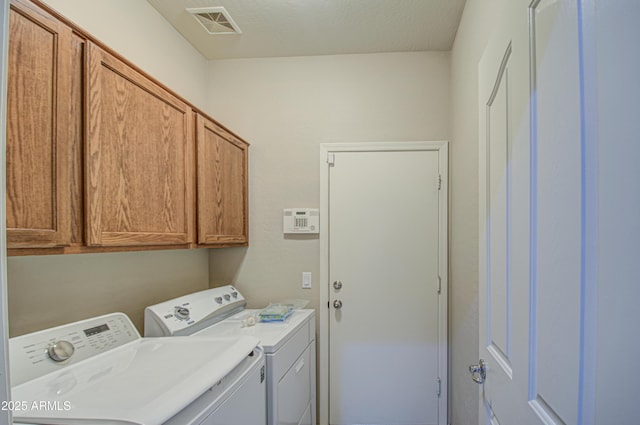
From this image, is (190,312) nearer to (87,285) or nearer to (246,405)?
(87,285)

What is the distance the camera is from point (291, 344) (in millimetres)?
1905

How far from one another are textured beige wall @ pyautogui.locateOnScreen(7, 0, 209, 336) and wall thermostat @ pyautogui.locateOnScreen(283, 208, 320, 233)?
2.23ft

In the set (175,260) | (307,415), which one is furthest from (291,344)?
(175,260)

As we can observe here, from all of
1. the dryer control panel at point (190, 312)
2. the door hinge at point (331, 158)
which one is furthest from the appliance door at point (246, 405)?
the door hinge at point (331, 158)

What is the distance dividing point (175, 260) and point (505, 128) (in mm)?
2016

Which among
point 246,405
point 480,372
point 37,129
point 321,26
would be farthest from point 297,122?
point 480,372

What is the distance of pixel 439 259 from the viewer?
2.42 meters

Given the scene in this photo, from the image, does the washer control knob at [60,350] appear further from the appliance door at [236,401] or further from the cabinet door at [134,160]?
the appliance door at [236,401]

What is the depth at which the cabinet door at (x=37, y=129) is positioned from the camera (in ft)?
2.93

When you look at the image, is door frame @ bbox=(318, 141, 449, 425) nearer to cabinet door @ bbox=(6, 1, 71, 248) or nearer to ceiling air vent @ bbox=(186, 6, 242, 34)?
ceiling air vent @ bbox=(186, 6, 242, 34)

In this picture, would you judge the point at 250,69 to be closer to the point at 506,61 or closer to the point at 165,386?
the point at 506,61

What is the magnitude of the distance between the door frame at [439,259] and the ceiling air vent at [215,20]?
977 millimetres

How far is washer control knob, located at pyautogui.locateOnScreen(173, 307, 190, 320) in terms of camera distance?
1.76 meters

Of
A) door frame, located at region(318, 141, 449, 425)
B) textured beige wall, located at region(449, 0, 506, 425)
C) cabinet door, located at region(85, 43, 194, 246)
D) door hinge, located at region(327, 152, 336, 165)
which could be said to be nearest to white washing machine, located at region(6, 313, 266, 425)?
cabinet door, located at region(85, 43, 194, 246)
